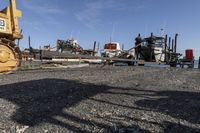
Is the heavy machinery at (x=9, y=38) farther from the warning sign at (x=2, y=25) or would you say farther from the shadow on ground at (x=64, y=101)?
the shadow on ground at (x=64, y=101)

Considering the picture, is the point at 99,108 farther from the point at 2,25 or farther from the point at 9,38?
the point at 9,38

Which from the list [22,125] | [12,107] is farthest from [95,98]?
[22,125]

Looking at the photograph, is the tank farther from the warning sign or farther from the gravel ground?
the gravel ground

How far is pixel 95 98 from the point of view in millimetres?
9273

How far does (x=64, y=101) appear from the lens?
8906 mm

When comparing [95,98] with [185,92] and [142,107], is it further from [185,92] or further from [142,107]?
[185,92]

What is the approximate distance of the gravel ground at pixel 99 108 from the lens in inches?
265

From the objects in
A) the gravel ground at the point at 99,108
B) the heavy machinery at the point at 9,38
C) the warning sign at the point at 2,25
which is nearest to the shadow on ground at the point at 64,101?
the gravel ground at the point at 99,108

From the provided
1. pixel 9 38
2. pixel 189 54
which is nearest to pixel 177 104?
pixel 9 38

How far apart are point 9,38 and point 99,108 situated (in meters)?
10.9

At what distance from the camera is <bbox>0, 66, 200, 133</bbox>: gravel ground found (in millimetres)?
6738

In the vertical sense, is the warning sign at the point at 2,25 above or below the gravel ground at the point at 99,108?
above

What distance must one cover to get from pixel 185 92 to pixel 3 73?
9.32 meters

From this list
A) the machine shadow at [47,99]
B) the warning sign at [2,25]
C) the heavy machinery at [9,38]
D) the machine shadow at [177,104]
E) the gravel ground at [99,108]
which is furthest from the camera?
the warning sign at [2,25]
